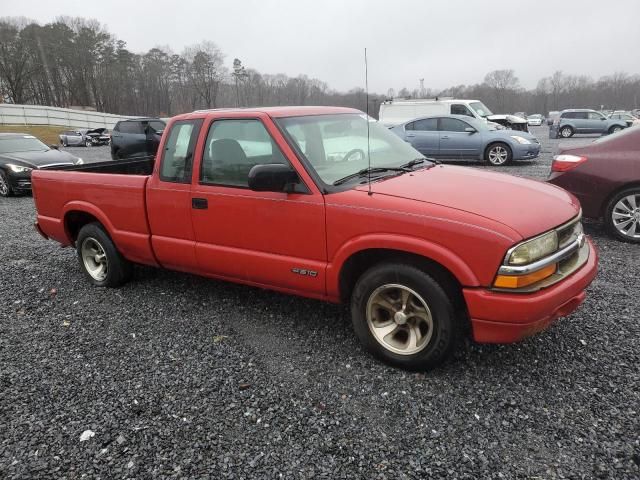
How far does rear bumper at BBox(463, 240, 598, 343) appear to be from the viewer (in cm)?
265

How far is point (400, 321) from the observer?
3109 millimetres

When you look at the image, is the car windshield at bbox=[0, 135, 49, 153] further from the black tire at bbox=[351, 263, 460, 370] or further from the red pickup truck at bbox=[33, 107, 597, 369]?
the black tire at bbox=[351, 263, 460, 370]

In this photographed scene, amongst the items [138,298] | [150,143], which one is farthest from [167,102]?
[138,298]

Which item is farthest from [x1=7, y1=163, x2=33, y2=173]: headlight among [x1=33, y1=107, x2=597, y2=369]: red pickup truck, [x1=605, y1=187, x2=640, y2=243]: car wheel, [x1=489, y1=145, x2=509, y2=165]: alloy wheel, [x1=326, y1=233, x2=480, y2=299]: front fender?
[x1=489, y1=145, x2=509, y2=165]: alloy wheel

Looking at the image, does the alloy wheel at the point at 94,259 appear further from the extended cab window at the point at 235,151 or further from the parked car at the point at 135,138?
the parked car at the point at 135,138

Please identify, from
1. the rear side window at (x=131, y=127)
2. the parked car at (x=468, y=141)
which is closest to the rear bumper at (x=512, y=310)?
the parked car at (x=468, y=141)

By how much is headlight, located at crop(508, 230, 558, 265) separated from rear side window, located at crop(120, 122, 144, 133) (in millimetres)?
17031

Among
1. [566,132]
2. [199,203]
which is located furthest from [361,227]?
[566,132]

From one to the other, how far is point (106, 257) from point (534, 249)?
4.10 m

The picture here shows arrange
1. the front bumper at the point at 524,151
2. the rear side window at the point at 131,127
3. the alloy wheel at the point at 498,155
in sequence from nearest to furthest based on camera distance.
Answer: the front bumper at the point at 524,151, the alloy wheel at the point at 498,155, the rear side window at the point at 131,127

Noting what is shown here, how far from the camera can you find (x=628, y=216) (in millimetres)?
5898

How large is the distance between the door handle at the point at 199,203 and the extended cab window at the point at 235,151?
0.16 metres

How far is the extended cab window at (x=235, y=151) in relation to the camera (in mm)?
3575

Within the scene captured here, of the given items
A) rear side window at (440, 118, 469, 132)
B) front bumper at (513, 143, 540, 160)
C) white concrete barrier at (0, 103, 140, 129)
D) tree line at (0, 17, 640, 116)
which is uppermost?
tree line at (0, 17, 640, 116)
